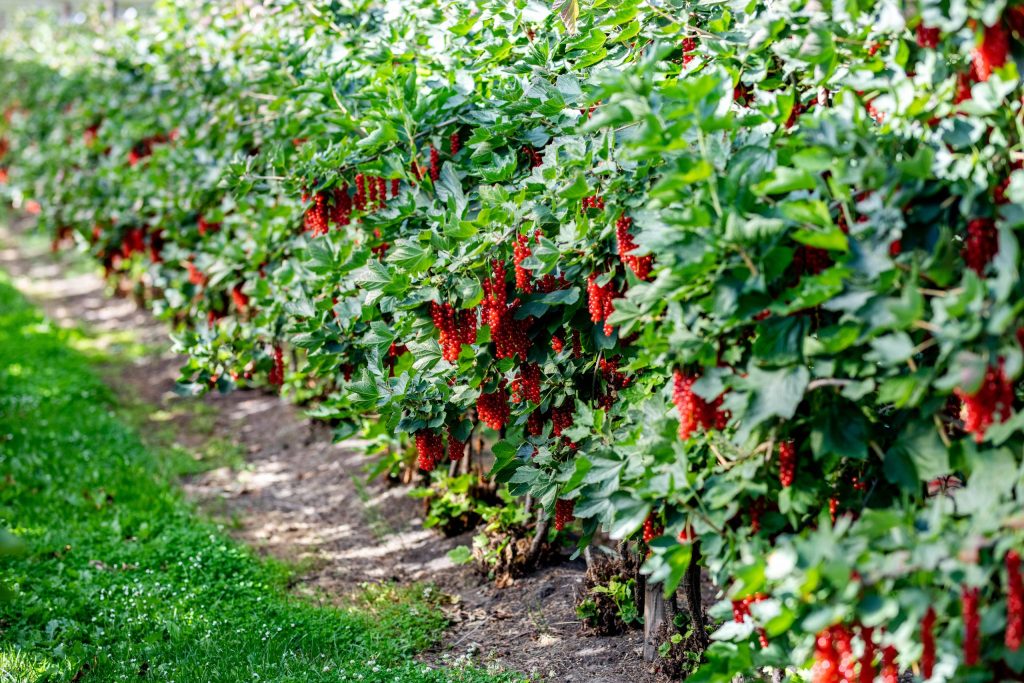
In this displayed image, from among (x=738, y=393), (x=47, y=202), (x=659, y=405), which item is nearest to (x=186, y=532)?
(x=659, y=405)

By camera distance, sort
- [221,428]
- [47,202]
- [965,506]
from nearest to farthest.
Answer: [965,506] < [221,428] < [47,202]

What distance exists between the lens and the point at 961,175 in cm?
213

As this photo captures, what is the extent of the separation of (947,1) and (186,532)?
388 cm

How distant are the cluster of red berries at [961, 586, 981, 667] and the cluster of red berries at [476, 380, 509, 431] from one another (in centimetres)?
159

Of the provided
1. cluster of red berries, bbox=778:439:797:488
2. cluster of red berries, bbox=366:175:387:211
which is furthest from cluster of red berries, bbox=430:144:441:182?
cluster of red berries, bbox=778:439:797:488

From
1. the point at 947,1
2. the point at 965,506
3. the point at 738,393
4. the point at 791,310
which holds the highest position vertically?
the point at 947,1

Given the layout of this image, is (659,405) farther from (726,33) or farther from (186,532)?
(186,532)

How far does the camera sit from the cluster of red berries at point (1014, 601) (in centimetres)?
186

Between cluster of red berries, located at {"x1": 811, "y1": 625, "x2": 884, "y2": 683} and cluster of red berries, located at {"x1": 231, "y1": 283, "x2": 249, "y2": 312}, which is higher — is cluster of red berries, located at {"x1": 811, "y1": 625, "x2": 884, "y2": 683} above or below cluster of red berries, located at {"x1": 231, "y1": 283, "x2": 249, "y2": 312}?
below

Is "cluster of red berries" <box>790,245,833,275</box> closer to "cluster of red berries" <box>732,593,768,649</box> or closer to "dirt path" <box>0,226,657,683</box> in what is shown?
"cluster of red berries" <box>732,593,768,649</box>

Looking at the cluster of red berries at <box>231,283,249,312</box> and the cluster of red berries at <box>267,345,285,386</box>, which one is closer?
the cluster of red berries at <box>267,345,285,386</box>

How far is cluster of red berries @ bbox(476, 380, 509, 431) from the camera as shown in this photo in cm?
320

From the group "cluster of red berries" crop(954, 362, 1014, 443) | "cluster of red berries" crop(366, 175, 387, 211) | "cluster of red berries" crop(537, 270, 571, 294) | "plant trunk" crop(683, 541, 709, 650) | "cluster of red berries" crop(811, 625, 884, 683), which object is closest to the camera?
"cluster of red berries" crop(954, 362, 1014, 443)

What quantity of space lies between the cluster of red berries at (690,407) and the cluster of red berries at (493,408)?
0.93m
